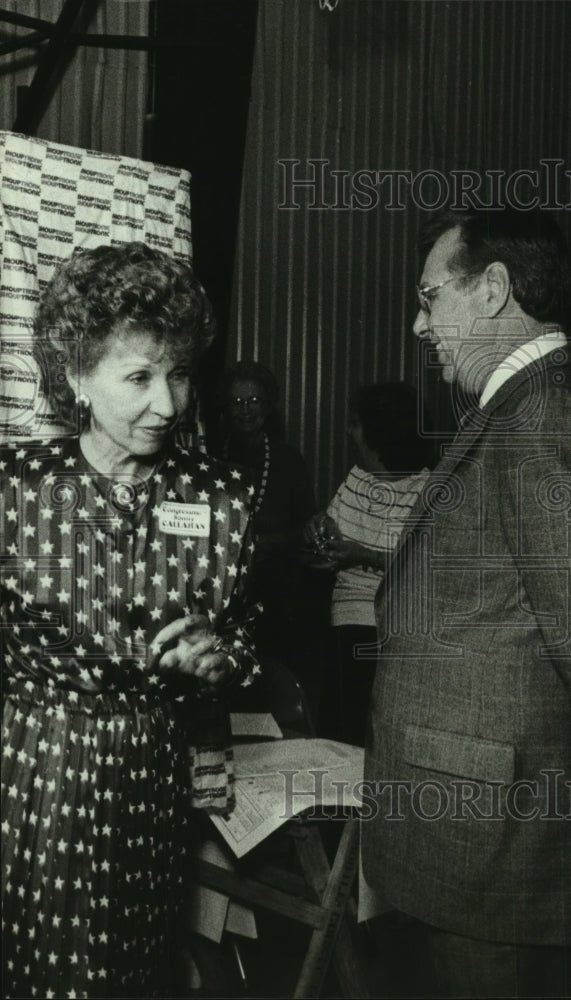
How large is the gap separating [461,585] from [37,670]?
0.84 m

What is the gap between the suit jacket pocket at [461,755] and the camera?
1.95 m

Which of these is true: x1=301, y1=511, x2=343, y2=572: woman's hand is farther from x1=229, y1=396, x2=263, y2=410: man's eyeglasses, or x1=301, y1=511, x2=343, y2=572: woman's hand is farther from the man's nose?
the man's nose

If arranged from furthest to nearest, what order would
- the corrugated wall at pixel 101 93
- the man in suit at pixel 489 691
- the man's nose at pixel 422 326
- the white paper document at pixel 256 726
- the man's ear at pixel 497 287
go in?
the white paper document at pixel 256 726 < the corrugated wall at pixel 101 93 < the man's nose at pixel 422 326 < the man's ear at pixel 497 287 < the man in suit at pixel 489 691

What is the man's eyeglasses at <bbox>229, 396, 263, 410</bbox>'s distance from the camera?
2.98 m

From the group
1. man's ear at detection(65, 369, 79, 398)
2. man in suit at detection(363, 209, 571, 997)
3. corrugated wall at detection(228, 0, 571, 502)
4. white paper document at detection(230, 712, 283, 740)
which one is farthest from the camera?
corrugated wall at detection(228, 0, 571, 502)

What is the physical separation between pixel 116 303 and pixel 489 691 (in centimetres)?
104

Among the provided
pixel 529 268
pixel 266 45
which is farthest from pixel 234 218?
pixel 529 268

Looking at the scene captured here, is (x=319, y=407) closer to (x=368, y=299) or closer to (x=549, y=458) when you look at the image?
(x=368, y=299)

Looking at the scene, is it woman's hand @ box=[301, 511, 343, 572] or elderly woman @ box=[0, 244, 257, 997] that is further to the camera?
woman's hand @ box=[301, 511, 343, 572]

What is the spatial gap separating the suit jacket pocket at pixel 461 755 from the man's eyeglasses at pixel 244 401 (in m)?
1.27

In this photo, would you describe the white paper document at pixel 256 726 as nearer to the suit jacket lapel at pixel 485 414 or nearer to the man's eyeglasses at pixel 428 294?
the suit jacket lapel at pixel 485 414

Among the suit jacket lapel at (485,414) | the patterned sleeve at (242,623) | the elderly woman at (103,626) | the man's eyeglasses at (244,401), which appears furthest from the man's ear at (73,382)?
the man's eyeglasses at (244,401)

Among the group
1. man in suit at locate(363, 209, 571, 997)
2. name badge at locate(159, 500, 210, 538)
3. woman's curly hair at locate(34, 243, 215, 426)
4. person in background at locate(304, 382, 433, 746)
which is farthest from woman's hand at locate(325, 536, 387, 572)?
woman's curly hair at locate(34, 243, 215, 426)

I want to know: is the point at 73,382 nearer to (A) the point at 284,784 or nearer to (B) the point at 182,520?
(B) the point at 182,520
